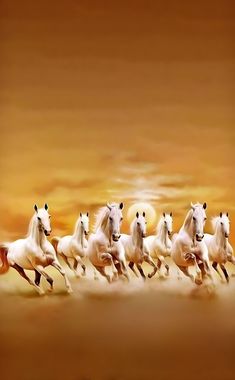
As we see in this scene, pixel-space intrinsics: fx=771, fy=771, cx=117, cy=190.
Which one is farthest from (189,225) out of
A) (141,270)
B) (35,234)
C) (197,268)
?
(35,234)

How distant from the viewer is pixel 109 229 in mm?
4328

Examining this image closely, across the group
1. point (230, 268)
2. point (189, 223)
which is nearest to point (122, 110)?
point (189, 223)

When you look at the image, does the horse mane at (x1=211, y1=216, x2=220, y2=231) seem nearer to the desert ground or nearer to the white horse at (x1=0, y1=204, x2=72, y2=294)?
the desert ground

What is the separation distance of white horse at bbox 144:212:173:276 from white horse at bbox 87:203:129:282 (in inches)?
6.7

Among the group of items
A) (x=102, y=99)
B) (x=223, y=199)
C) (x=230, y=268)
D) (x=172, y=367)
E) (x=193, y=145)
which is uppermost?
(x=102, y=99)

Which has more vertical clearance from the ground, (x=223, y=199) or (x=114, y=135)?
(x=114, y=135)

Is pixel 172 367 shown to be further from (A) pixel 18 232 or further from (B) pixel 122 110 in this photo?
(B) pixel 122 110

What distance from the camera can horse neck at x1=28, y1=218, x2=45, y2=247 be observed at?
4293 millimetres

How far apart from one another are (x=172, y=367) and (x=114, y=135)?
1.34 metres

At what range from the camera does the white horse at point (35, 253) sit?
4277mm

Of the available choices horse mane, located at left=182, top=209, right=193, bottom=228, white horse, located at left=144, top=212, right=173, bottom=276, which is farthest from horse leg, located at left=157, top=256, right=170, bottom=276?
horse mane, located at left=182, top=209, right=193, bottom=228

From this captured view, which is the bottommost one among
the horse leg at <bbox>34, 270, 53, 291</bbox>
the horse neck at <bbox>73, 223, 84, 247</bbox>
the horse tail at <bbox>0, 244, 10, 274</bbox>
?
the horse leg at <bbox>34, 270, 53, 291</bbox>

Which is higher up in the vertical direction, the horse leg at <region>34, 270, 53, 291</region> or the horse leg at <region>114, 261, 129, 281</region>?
the horse leg at <region>114, 261, 129, 281</region>

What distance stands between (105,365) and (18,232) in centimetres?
88
